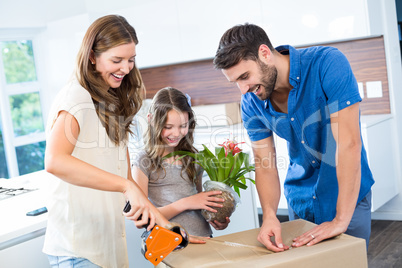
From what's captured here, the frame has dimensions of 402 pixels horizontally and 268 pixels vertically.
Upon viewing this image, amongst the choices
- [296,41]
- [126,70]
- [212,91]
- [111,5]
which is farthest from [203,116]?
[126,70]

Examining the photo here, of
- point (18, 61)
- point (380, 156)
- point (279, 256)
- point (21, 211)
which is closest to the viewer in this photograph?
point (279, 256)

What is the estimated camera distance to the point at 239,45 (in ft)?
4.61

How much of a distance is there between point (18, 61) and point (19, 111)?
0.48 m

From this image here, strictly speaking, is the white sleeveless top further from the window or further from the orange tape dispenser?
the window

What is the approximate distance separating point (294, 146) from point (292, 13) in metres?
2.00

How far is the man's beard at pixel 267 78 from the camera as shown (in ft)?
4.71

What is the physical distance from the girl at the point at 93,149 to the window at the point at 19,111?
3205 millimetres

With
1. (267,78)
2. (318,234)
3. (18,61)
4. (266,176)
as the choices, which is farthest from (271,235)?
(18,61)

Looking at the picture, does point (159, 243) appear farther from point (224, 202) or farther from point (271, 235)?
point (224, 202)

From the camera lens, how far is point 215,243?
4.01 ft

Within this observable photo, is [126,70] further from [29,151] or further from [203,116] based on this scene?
[29,151]

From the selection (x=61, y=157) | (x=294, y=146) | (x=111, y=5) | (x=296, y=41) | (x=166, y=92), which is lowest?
(x=294, y=146)

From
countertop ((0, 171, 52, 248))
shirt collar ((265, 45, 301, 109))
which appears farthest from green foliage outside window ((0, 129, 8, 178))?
shirt collar ((265, 45, 301, 109))

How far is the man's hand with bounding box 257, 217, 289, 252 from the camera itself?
1194 millimetres
